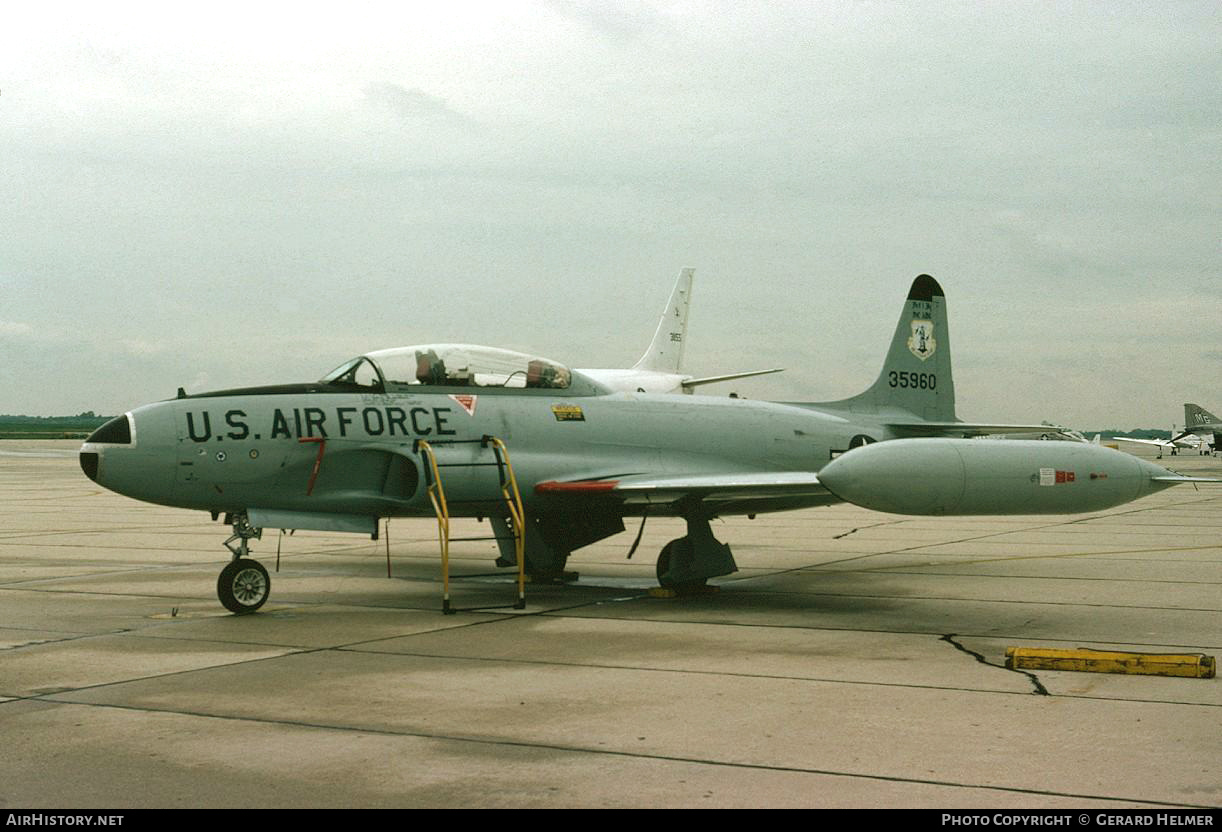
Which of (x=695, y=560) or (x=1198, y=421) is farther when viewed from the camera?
(x=1198, y=421)

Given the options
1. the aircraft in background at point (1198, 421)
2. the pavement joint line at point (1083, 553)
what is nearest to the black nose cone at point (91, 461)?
the pavement joint line at point (1083, 553)

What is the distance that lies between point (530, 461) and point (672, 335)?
3488cm

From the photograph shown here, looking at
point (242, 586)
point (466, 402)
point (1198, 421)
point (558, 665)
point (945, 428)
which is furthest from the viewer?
point (1198, 421)

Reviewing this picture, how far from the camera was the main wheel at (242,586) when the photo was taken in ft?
34.2

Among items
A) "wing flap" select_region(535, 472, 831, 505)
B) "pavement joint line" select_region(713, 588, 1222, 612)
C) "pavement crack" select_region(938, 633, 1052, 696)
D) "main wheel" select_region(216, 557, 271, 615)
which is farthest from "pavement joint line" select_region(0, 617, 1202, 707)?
"pavement joint line" select_region(713, 588, 1222, 612)

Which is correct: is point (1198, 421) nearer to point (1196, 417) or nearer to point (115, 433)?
point (1196, 417)

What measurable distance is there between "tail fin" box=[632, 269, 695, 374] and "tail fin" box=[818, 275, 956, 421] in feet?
98.1

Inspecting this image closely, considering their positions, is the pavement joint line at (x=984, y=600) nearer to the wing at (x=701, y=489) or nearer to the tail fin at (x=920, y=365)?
the wing at (x=701, y=489)

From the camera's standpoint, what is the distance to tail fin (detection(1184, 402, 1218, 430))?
3359 inches

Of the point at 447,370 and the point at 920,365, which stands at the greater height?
the point at 920,365

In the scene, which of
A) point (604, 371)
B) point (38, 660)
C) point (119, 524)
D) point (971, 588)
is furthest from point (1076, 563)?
point (604, 371)

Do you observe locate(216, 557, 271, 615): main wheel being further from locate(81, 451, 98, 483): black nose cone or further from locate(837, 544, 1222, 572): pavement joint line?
locate(837, 544, 1222, 572): pavement joint line

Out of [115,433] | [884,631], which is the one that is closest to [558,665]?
[884,631]

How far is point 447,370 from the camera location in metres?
12.0
